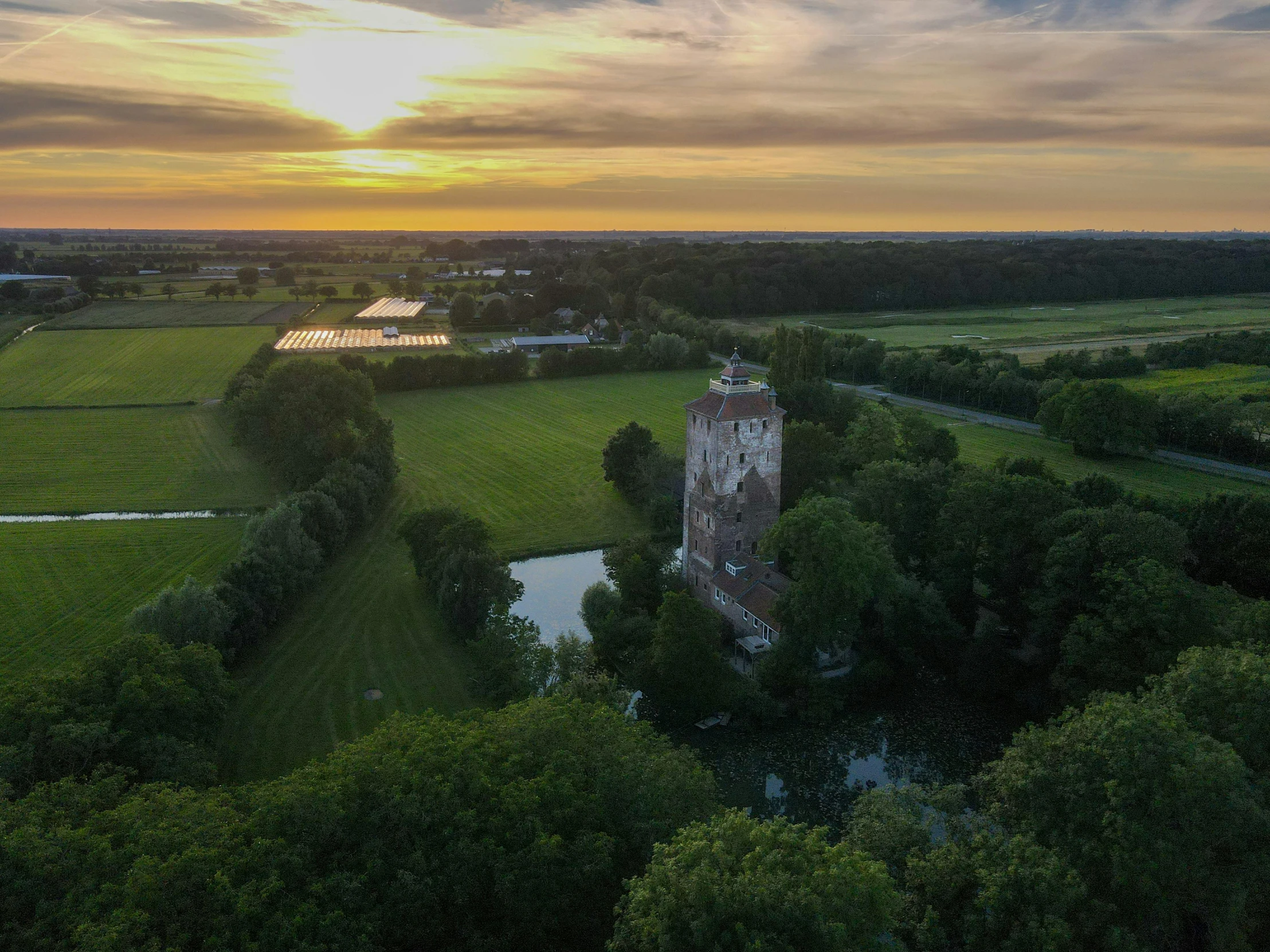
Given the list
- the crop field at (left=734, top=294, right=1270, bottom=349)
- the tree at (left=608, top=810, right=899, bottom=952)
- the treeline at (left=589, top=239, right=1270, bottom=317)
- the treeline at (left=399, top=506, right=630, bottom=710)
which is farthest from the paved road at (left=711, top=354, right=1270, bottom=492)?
the tree at (left=608, top=810, right=899, bottom=952)

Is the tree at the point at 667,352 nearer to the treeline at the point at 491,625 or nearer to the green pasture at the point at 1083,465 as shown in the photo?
the green pasture at the point at 1083,465

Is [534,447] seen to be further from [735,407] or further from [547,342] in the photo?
[547,342]

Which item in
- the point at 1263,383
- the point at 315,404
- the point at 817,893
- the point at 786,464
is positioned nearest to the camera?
the point at 817,893

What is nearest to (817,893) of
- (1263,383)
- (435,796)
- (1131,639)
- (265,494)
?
(435,796)

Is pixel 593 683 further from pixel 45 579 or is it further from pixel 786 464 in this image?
pixel 45 579

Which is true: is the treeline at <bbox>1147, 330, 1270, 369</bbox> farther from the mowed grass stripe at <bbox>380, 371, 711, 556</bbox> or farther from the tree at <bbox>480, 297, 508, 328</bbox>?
the tree at <bbox>480, 297, 508, 328</bbox>

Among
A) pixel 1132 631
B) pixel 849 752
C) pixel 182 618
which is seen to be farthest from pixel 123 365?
pixel 1132 631
